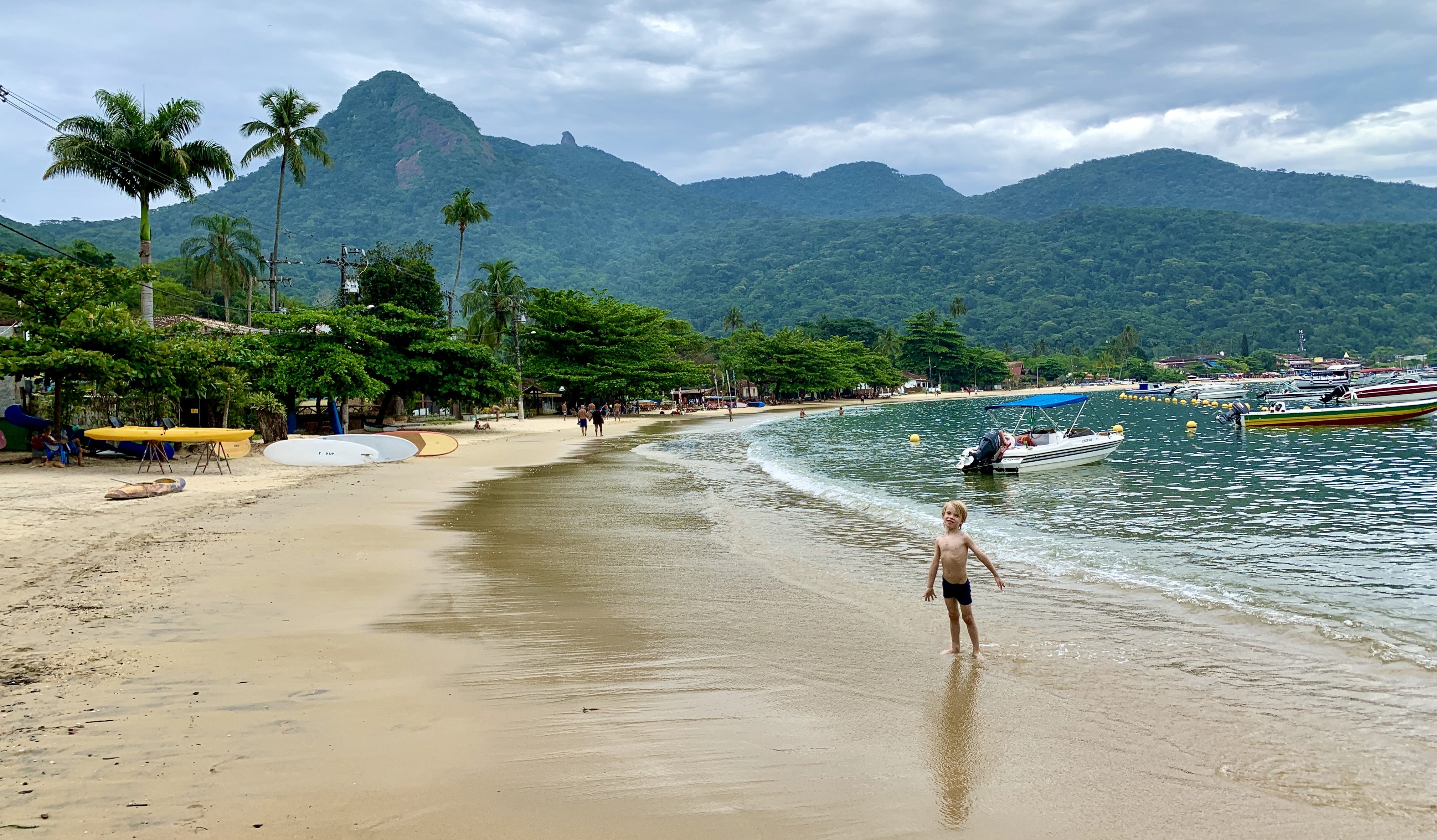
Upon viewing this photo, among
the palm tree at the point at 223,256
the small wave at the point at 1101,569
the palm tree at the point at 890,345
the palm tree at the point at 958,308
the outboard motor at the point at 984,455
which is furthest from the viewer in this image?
the palm tree at the point at 958,308

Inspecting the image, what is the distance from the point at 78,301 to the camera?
22.6m

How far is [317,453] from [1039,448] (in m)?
22.9

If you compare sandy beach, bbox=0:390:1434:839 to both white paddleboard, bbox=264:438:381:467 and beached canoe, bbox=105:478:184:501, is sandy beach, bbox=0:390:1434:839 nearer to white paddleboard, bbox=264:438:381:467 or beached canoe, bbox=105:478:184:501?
beached canoe, bbox=105:478:184:501

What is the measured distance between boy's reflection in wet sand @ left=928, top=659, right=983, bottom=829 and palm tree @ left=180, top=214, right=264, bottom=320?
230 ft

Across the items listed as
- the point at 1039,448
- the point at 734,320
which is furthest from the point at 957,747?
the point at 734,320

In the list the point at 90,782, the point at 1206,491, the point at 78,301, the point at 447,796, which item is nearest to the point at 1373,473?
the point at 1206,491

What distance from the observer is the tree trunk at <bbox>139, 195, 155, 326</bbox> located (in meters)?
33.0

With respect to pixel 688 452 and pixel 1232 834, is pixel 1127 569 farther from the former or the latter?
pixel 688 452

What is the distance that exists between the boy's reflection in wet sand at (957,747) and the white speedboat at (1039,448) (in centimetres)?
1908

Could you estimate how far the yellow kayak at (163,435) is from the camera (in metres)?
20.7

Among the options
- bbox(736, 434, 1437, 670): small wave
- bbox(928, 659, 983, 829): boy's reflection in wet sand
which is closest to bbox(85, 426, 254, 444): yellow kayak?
bbox(736, 434, 1437, 670): small wave

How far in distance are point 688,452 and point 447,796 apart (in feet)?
104

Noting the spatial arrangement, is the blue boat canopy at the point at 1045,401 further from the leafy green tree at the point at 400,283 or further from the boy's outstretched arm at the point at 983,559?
the leafy green tree at the point at 400,283

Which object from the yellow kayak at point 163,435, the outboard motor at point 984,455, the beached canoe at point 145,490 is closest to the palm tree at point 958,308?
the outboard motor at point 984,455
